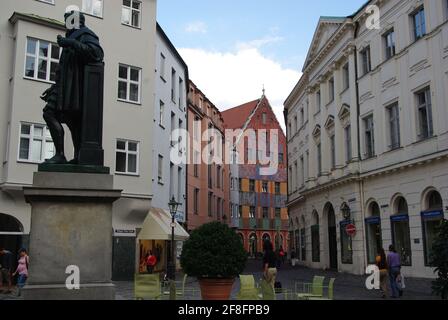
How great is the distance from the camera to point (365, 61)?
31031mm

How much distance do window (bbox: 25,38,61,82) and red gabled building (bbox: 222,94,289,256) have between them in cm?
4677

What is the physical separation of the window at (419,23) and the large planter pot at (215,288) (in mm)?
16860

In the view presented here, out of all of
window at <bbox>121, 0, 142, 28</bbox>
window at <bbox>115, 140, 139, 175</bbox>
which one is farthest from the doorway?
window at <bbox>121, 0, 142, 28</bbox>

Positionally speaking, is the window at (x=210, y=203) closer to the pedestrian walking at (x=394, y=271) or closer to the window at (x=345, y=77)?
the window at (x=345, y=77)

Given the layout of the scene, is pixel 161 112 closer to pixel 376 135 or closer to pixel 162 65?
pixel 162 65

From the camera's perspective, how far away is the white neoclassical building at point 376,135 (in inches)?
905

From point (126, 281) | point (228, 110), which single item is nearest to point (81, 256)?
point (126, 281)

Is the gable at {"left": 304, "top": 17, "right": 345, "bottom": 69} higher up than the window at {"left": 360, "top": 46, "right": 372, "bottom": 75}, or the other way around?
the gable at {"left": 304, "top": 17, "right": 345, "bottom": 69}

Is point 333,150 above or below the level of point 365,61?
below

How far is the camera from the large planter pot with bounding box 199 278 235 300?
12.0 meters

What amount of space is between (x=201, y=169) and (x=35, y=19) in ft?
82.5

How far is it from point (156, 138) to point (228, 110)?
53.6 metres

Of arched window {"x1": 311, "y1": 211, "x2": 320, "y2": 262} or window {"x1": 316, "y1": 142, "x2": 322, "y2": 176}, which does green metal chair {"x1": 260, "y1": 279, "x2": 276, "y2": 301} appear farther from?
Answer: arched window {"x1": 311, "y1": 211, "x2": 320, "y2": 262}

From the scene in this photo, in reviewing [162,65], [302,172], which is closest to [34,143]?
[162,65]
